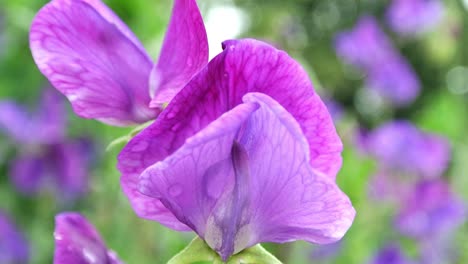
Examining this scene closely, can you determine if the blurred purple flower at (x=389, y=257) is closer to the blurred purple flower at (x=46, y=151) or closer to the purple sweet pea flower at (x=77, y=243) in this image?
the blurred purple flower at (x=46, y=151)

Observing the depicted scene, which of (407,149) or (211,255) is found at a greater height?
(211,255)

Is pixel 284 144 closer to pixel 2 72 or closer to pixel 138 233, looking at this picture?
pixel 138 233

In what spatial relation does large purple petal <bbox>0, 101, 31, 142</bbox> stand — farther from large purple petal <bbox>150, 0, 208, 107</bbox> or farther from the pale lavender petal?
large purple petal <bbox>150, 0, 208, 107</bbox>

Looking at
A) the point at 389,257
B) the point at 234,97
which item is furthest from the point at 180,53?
the point at 389,257

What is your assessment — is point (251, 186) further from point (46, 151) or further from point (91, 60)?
point (46, 151)

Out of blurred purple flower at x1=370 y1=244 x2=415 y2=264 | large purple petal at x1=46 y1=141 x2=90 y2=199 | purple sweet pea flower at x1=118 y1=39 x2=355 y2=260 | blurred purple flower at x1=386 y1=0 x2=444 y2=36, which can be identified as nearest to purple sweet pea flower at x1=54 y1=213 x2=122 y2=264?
purple sweet pea flower at x1=118 y1=39 x2=355 y2=260
